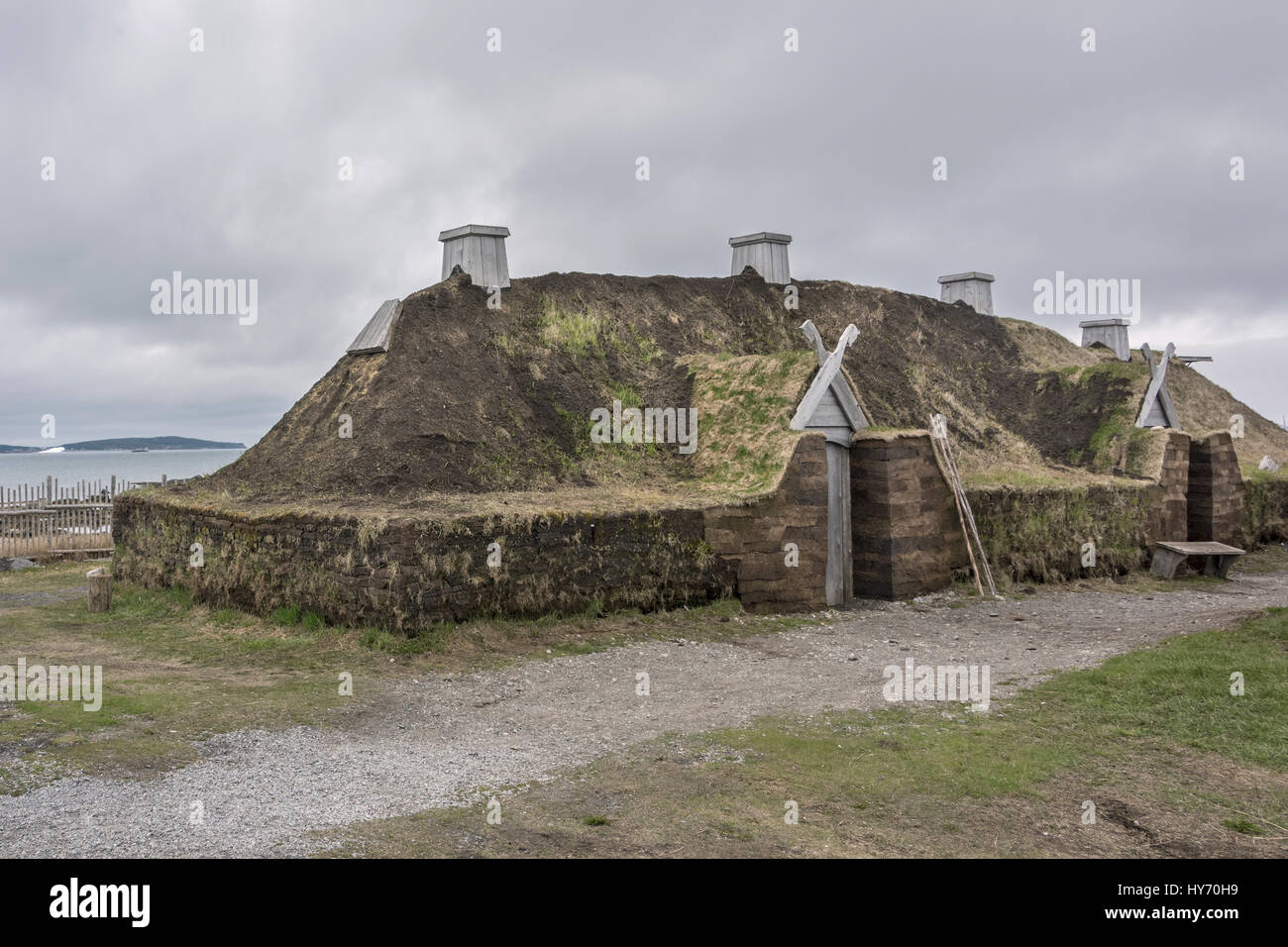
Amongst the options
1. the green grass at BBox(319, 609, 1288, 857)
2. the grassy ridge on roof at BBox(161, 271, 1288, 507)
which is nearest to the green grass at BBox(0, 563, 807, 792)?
the grassy ridge on roof at BBox(161, 271, 1288, 507)

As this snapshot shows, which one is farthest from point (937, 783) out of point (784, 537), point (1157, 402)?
point (1157, 402)

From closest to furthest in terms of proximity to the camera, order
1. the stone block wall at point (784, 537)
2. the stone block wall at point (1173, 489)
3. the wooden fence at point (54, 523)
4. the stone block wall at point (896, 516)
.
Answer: the stone block wall at point (784, 537) → the stone block wall at point (896, 516) → the stone block wall at point (1173, 489) → the wooden fence at point (54, 523)

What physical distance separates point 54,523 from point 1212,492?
28.8 meters

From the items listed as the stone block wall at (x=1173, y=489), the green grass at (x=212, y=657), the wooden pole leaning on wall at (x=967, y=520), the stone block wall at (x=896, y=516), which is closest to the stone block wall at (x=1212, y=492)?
the stone block wall at (x=1173, y=489)

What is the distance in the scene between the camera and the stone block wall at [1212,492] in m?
23.0

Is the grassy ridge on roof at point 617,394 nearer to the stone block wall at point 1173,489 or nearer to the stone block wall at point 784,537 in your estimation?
the stone block wall at point 784,537

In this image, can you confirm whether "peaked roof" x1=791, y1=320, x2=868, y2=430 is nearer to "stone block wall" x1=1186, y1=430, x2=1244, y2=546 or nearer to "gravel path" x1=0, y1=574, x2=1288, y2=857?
"gravel path" x1=0, y1=574, x2=1288, y2=857

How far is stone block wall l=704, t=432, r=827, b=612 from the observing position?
48.2ft

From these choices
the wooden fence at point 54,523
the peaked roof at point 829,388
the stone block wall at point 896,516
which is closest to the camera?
the peaked roof at point 829,388

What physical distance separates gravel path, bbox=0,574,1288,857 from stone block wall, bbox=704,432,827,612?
25.3 inches

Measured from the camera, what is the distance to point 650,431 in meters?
17.8

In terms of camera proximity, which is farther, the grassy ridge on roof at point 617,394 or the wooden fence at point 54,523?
the wooden fence at point 54,523

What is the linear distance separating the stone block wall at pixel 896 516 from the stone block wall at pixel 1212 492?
32.4 feet
